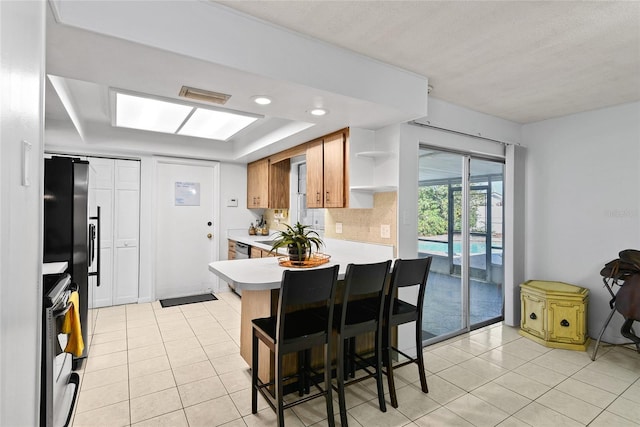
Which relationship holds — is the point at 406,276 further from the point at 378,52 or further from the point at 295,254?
the point at 378,52

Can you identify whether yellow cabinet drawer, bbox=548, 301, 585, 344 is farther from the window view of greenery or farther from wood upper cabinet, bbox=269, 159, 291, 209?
wood upper cabinet, bbox=269, 159, 291, 209

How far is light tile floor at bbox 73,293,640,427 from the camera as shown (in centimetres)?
221

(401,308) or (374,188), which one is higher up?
(374,188)

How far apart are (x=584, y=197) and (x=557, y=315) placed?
4.22 feet

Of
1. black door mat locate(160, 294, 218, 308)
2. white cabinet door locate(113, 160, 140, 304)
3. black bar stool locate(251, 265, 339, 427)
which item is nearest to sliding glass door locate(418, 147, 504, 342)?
black bar stool locate(251, 265, 339, 427)

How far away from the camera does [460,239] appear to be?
3.70 m

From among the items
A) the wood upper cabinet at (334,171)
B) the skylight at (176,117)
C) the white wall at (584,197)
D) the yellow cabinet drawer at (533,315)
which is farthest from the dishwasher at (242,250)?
the white wall at (584,197)

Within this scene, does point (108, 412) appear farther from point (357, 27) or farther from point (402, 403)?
point (357, 27)

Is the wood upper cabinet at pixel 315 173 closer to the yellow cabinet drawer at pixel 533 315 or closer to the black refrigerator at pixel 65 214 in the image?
the black refrigerator at pixel 65 214

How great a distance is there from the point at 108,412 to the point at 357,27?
2963 mm

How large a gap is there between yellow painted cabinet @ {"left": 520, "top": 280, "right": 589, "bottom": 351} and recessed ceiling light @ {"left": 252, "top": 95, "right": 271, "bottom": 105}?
3310 mm

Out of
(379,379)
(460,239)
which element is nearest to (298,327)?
(379,379)

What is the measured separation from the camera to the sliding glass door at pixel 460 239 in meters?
3.48

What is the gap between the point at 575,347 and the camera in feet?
10.9
